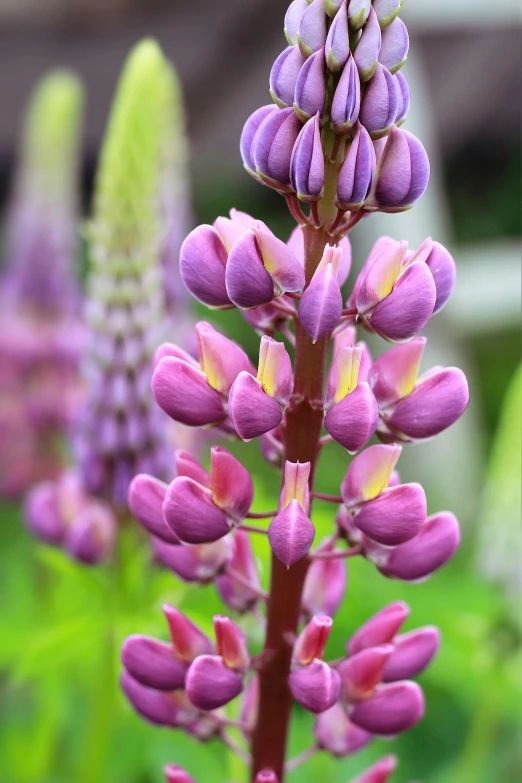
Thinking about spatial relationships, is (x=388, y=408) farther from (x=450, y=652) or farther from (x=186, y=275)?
(x=450, y=652)

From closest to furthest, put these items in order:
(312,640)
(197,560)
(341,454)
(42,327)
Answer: (312,640)
(197,560)
(42,327)
(341,454)

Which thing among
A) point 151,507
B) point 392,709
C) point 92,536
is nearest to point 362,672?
point 392,709

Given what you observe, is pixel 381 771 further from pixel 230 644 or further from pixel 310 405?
pixel 310 405

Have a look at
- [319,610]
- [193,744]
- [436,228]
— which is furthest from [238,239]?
[436,228]

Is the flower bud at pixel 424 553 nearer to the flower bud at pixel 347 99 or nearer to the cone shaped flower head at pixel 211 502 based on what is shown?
the cone shaped flower head at pixel 211 502

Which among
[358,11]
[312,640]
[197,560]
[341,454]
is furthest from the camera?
[341,454]

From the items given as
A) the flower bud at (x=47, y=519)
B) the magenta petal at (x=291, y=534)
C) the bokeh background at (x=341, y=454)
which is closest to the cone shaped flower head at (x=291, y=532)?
the magenta petal at (x=291, y=534)
